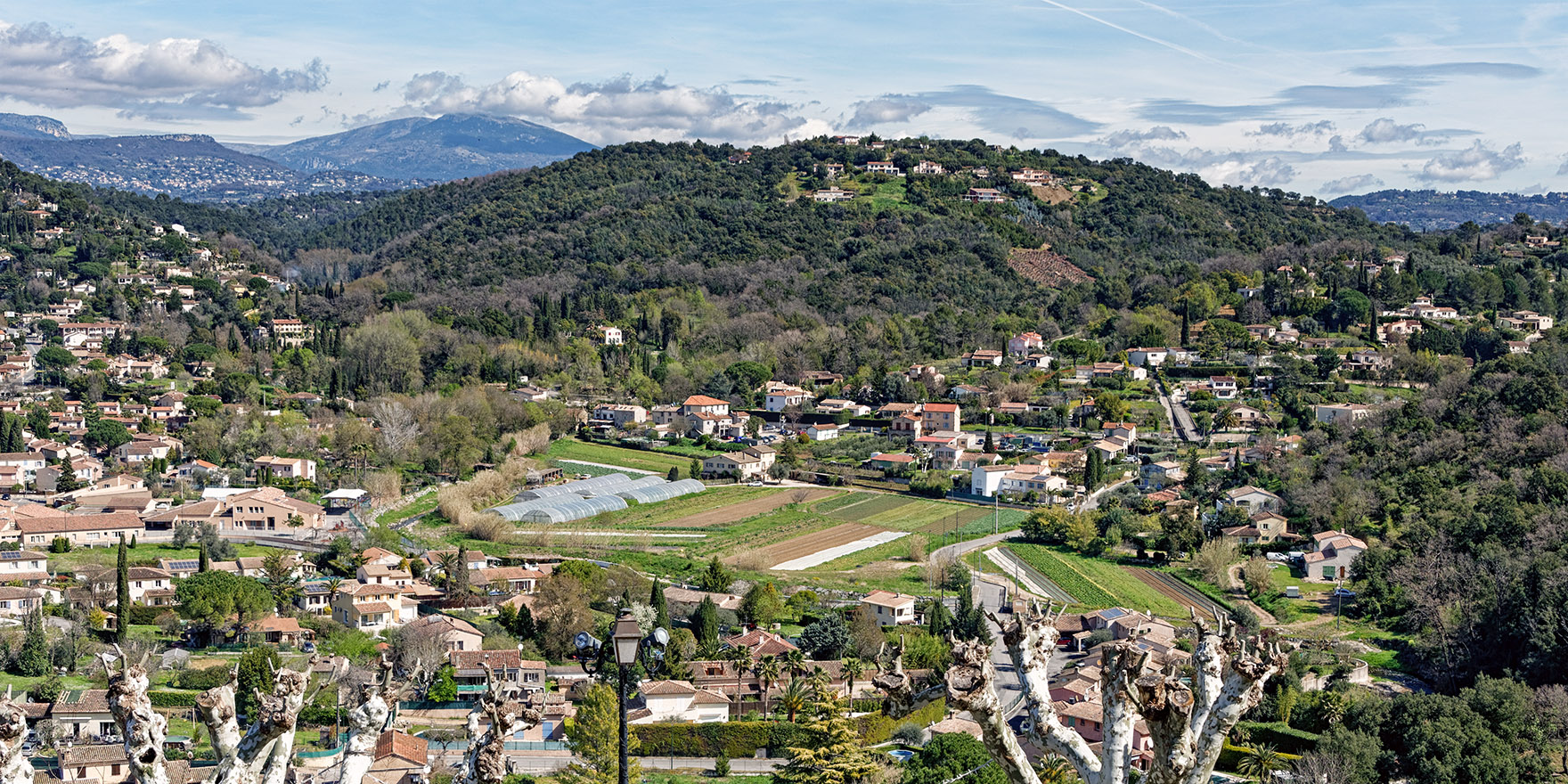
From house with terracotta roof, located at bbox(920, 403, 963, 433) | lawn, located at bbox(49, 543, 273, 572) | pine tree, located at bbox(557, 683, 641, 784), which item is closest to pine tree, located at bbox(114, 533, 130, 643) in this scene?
lawn, located at bbox(49, 543, 273, 572)

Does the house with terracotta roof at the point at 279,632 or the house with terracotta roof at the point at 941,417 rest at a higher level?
the house with terracotta roof at the point at 941,417

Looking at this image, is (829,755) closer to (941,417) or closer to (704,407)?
(941,417)

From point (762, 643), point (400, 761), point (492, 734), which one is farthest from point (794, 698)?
point (492, 734)

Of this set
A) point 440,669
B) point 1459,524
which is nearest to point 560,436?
point 440,669

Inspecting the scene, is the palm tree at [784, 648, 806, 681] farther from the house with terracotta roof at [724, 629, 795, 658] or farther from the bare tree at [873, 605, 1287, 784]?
the bare tree at [873, 605, 1287, 784]

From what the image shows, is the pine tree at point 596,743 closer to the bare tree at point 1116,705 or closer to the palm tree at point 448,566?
the palm tree at point 448,566

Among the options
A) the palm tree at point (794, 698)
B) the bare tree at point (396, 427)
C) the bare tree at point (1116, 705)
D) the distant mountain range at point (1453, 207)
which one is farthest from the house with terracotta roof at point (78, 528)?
the distant mountain range at point (1453, 207)
